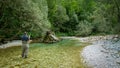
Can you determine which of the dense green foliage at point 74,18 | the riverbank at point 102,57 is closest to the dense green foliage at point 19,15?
the riverbank at point 102,57

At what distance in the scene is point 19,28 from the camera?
3066 centimetres

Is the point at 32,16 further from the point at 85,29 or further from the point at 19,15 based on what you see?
the point at 85,29

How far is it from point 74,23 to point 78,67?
1899 inches

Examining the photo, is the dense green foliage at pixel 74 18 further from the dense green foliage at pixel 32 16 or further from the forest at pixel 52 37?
the dense green foliage at pixel 32 16

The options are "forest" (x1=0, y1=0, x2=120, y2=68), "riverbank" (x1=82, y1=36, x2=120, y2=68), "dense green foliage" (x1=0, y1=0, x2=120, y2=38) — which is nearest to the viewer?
"riverbank" (x1=82, y1=36, x2=120, y2=68)

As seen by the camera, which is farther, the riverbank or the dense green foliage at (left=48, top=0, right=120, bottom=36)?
the dense green foliage at (left=48, top=0, right=120, bottom=36)

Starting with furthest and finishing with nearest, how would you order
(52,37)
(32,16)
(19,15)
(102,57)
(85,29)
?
(85,29)
(52,37)
(19,15)
(32,16)
(102,57)

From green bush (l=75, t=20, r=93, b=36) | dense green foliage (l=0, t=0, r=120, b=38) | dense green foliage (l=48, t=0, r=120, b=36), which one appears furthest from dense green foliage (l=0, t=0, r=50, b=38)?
green bush (l=75, t=20, r=93, b=36)

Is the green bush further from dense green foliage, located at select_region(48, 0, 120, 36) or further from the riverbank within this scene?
the riverbank

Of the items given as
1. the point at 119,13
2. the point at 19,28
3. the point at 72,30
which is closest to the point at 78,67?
the point at 119,13

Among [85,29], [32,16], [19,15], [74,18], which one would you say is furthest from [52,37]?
[74,18]

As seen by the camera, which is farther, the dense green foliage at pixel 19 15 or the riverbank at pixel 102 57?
the dense green foliage at pixel 19 15

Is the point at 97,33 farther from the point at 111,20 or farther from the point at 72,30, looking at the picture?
the point at 111,20

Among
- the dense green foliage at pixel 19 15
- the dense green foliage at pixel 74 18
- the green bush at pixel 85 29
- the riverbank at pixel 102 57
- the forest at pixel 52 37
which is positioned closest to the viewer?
the riverbank at pixel 102 57
